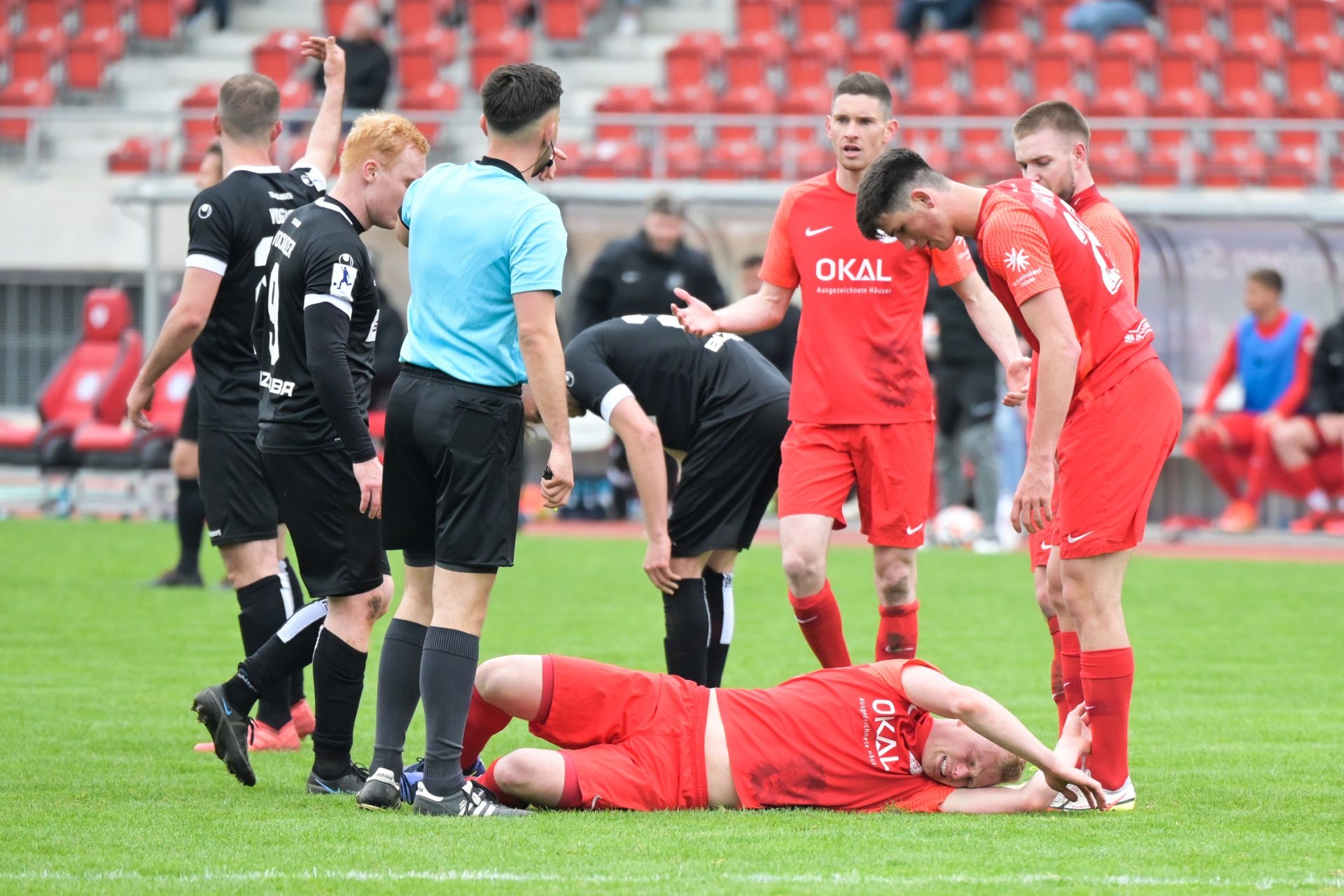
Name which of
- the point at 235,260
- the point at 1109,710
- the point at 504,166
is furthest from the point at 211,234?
the point at 1109,710

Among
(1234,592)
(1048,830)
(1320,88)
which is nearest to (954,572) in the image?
(1234,592)

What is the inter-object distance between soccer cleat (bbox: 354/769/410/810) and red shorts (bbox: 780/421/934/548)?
2.13 m

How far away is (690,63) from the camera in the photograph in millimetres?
23594

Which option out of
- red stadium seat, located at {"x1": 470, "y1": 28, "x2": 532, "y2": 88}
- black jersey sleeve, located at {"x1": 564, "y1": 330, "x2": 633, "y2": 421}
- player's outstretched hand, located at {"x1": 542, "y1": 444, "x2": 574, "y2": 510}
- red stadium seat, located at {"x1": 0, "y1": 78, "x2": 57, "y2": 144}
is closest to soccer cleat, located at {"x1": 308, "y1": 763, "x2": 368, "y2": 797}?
player's outstretched hand, located at {"x1": 542, "y1": 444, "x2": 574, "y2": 510}

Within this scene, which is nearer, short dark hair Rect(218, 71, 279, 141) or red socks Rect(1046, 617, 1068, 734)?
red socks Rect(1046, 617, 1068, 734)

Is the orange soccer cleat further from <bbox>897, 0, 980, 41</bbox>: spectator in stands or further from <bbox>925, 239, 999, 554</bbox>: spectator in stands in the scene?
<bbox>897, 0, 980, 41</bbox>: spectator in stands

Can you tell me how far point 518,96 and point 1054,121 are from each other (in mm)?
2019

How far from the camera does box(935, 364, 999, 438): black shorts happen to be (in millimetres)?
14797

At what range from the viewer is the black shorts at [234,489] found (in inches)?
275

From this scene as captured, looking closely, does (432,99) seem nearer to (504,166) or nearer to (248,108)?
(248,108)

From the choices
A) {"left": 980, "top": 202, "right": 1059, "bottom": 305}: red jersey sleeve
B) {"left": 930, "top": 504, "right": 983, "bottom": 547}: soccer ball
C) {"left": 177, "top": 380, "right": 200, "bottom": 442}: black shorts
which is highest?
{"left": 980, "top": 202, "right": 1059, "bottom": 305}: red jersey sleeve

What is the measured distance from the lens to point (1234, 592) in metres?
12.2

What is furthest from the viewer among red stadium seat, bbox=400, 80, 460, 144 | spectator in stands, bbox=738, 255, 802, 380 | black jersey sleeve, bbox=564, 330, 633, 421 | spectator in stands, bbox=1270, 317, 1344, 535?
red stadium seat, bbox=400, 80, 460, 144

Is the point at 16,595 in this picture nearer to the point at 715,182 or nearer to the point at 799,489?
the point at 799,489
